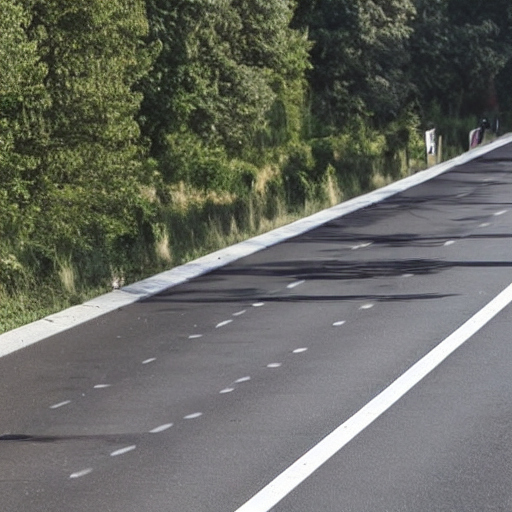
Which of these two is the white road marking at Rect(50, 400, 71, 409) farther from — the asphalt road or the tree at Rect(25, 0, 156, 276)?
the tree at Rect(25, 0, 156, 276)

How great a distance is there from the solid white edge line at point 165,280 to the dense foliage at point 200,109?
63cm

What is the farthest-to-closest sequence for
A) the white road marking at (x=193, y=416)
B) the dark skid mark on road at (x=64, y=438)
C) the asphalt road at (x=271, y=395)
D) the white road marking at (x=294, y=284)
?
the white road marking at (x=294, y=284) → the white road marking at (x=193, y=416) → the dark skid mark on road at (x=64, y=438) → the asphalt road at (x=271, y=395)

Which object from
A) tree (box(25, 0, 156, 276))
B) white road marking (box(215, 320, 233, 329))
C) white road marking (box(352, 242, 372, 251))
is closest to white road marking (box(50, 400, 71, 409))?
white road marking (box(215, 320, 233, 329))

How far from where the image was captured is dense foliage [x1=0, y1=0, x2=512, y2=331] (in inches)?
830

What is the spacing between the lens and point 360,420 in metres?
11.0

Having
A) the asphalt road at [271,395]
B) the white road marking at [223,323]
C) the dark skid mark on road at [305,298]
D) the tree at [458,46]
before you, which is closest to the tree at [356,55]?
the tree at [458,46]

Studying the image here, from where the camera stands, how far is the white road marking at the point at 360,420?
9.21 m

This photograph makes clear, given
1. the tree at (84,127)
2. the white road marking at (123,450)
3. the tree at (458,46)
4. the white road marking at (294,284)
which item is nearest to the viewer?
the white road marking at (123,450)

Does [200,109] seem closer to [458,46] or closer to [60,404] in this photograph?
[458,46]

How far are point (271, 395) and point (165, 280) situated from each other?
654cm

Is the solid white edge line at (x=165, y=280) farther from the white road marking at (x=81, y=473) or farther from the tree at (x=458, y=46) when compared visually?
the tree at (x=458, y=46)

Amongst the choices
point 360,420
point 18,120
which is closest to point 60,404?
point 360,420

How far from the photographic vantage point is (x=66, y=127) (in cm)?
2209

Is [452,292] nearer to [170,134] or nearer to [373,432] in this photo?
[373,432]
